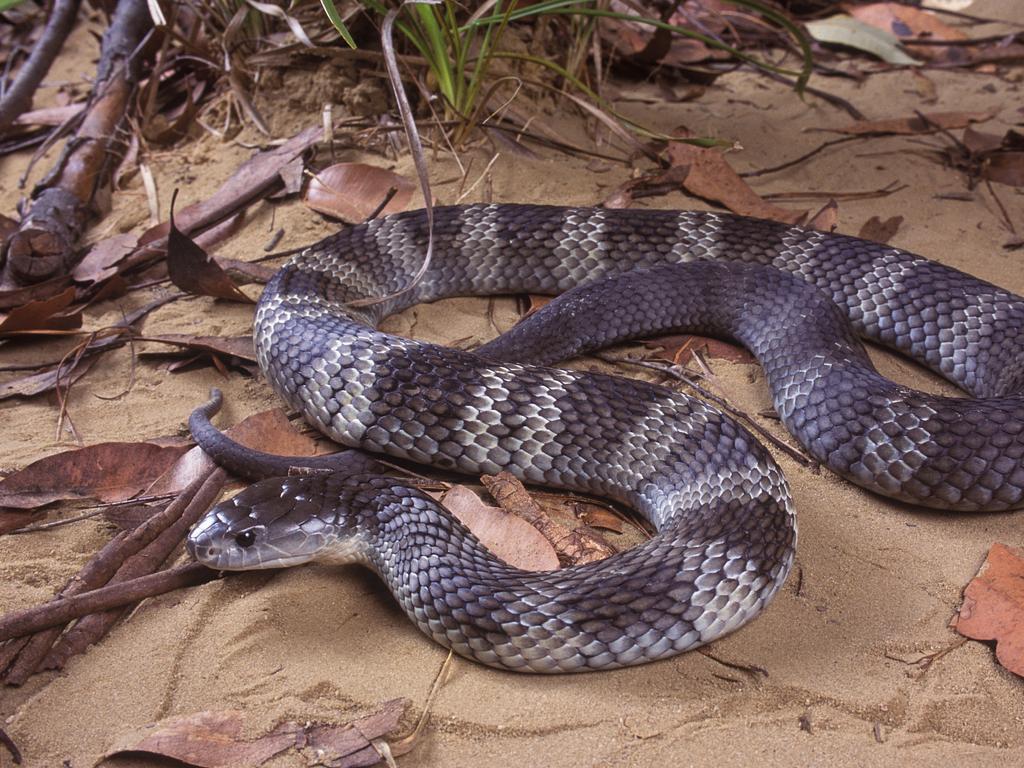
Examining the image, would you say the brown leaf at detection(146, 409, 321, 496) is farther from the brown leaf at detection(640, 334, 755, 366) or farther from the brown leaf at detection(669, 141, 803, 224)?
the brown leaf at detection(669, 141, 803, 224)

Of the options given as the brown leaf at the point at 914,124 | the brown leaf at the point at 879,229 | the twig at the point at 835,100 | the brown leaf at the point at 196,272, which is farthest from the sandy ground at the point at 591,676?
the twig at the point at 835,100

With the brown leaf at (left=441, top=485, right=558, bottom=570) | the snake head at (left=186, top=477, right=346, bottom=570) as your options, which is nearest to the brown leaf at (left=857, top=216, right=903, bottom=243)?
the brown leaf at (left=441, top=485, right=558, bottom=570)

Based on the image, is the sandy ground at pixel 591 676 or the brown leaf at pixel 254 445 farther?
the brown leaf at pixel 254 445

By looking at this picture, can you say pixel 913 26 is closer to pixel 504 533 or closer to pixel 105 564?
pixel 504 533

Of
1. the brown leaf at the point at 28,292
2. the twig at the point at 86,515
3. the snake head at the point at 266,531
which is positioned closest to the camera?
the snake head at the point at 266,531

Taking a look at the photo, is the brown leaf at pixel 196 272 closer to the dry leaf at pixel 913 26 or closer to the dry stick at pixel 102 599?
the dry stick at pixel 102 599

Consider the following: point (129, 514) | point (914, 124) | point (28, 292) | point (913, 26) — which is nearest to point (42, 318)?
point (28, 292)

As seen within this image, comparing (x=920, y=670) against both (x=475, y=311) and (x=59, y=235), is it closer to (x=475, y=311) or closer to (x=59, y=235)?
(x=475, y=311)
